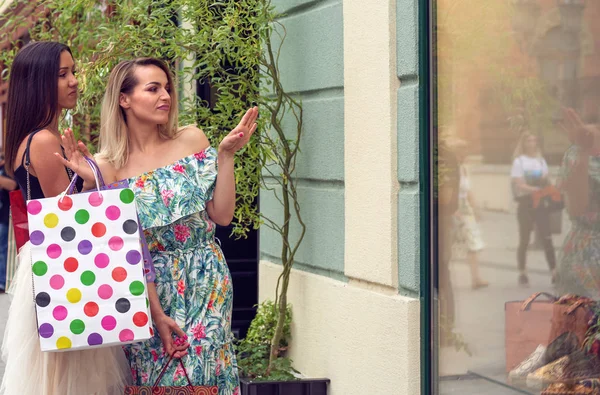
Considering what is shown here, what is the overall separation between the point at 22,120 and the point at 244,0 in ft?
6.87

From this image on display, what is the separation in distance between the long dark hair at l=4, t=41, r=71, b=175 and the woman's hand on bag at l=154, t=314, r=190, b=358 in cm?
98

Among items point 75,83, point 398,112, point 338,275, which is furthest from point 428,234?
point 75,83

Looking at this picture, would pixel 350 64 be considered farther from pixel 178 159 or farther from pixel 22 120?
pixel 22 120

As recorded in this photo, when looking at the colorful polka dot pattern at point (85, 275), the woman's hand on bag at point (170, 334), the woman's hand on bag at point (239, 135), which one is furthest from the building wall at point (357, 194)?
the colorful polka dot pattern at point (85, 275)

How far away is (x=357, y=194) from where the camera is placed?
534 cm

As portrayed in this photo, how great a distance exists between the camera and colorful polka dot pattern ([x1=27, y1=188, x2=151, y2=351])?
3.75 m

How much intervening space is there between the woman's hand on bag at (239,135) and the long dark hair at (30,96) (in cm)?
83

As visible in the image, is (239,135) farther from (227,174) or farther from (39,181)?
(39,181)

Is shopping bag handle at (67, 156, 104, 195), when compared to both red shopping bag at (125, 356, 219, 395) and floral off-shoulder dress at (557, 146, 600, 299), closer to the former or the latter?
red shopping bag at (125, 356, 219, 395)

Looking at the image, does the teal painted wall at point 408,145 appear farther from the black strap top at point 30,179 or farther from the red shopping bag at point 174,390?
the black strap top at point 30,179

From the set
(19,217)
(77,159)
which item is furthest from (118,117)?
(19,217)

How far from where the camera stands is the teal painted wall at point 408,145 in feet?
15.5

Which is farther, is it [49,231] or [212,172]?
[212,172]

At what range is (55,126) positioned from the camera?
14.3ft
